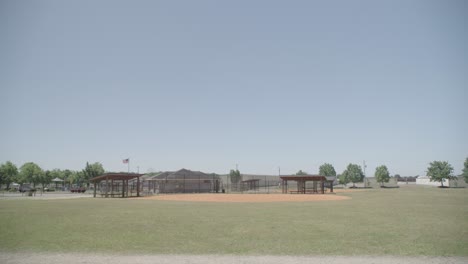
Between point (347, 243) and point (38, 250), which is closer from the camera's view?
point (38, 250)

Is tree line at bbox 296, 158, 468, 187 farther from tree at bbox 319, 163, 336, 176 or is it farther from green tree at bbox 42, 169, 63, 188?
green tree at bbox 42, 169, 63, 188

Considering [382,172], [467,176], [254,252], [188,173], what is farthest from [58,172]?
[467,176]

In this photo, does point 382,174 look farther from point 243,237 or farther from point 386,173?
point 243,237

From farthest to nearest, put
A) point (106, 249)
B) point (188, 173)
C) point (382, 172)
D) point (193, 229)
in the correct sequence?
point (382, 172) → point (188, 173) → point (193, 229) → point (106, 249)

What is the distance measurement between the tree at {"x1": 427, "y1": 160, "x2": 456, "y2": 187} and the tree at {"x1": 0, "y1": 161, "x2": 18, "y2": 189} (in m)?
Answer: 130

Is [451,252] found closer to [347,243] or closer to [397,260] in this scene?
[397,260]

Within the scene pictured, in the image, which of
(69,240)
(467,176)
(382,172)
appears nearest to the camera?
(69,240)

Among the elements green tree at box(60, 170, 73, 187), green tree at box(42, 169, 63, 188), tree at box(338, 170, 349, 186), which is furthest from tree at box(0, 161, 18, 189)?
tree at box(338, 170, 349, 186)

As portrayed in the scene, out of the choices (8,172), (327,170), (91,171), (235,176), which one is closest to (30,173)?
(8,172)

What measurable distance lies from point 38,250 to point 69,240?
5.71 ft

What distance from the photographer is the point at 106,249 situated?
1134 cm

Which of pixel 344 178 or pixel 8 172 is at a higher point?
pixel 8 172

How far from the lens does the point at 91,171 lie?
10419cm

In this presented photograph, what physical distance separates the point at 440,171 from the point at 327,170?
65.7m
